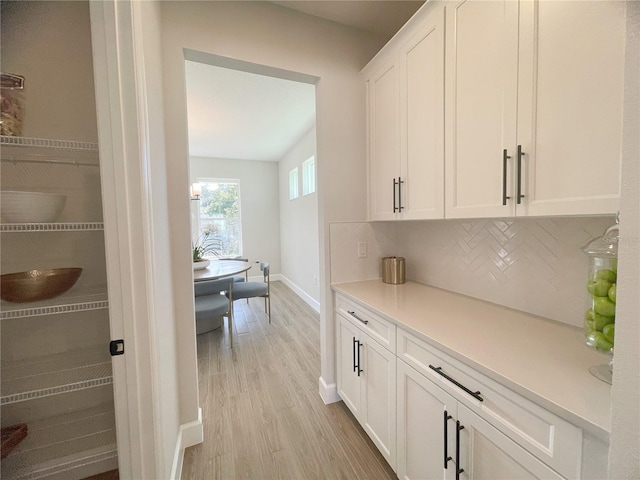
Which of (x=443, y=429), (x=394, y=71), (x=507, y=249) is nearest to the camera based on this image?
(x=443, y=429)

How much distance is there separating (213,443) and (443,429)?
4.69 ft

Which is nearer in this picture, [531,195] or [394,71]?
[531,195]

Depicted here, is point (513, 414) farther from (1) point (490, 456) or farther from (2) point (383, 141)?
(2) point (383, 141)

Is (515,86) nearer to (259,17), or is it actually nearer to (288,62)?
(288,62)

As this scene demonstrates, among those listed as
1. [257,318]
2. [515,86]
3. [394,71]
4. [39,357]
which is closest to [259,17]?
[394,71]

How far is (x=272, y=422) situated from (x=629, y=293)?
2.01 meters

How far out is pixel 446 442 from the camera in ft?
3.20

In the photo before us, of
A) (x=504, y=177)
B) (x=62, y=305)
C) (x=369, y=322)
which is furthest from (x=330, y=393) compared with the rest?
(x=504, y=177)

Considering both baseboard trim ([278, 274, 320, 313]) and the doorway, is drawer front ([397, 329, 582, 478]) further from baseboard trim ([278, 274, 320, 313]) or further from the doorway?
baseboard trim ([278, 274, 320, 313])

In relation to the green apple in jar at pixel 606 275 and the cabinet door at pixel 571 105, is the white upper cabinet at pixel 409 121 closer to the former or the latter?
the cabinet door at pixel 571 105

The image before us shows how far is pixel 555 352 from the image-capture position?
35.0 inches

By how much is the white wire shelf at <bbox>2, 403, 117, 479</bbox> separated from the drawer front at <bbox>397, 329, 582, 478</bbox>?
5.32ft

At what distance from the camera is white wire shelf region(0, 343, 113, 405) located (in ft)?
3.51

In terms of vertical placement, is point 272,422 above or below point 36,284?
below
